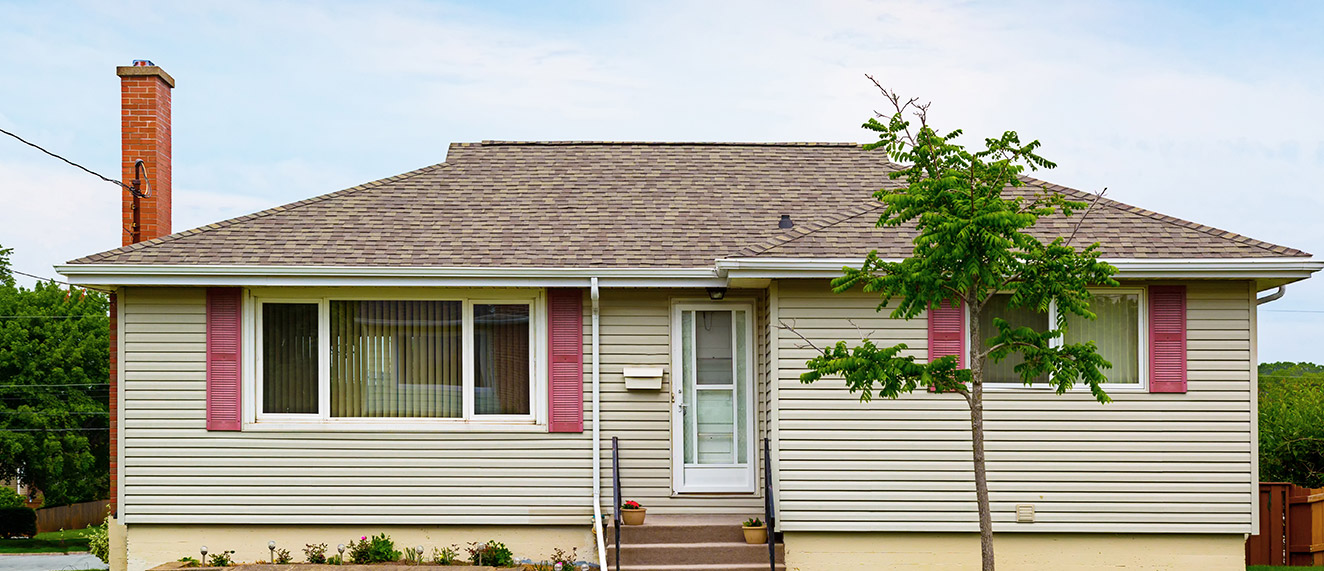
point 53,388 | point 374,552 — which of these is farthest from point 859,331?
point 53,388

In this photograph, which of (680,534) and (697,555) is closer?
(697,555)

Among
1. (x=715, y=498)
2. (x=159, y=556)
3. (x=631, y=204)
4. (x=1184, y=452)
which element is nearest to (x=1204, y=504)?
(x=1184, y=452)

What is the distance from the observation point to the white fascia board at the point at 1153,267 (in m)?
9.30

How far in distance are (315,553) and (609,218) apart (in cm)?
435

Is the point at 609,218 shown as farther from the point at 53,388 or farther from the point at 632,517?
the point at 53,388

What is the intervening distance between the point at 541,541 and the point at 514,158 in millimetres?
5104

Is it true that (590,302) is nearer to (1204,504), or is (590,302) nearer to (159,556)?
(159,556)

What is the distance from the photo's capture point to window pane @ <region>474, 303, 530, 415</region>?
10.6 metres

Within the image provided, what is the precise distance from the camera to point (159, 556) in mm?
10383

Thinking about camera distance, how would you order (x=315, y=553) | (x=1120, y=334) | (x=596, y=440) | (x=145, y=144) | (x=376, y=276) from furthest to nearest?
1. (x=145, y=144)
2. (x=596, y=440)
3. (x=315, y=553)
4. (x=376, y=276)
5. (x=1120, y=334)

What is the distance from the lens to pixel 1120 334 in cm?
991

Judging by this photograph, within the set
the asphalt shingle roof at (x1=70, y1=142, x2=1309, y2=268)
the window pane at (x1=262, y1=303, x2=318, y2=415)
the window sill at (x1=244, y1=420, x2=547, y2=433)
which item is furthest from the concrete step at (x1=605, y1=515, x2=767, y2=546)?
the window pane at (x1=262, y1=303, x2=318, y2=415)

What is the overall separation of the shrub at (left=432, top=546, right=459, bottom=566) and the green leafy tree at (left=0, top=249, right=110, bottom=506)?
27.0m

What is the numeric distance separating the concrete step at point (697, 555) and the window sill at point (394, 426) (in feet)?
5.02
